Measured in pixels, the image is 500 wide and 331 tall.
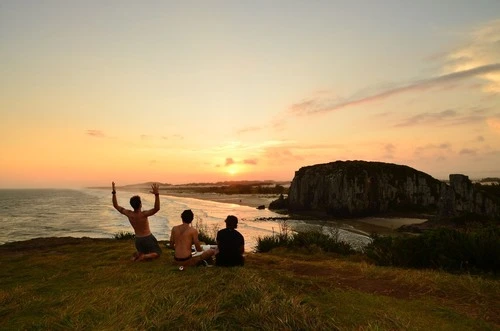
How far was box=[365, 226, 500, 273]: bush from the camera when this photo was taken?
10.2 m

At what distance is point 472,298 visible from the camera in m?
6.99

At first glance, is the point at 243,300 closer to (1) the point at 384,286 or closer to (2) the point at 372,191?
(1) the point at 384,286

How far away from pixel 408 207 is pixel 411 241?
122 feet

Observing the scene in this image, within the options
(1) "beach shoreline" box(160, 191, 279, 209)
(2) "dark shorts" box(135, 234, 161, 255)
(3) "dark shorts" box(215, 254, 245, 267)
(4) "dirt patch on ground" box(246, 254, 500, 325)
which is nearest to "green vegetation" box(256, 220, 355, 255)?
(4) "dirt patch on ground" box(246, 254, 500, 325)

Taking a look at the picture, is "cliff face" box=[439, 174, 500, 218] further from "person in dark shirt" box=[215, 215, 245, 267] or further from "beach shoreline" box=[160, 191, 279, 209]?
"beach shoreline" box=[160, 191, 279, 209]

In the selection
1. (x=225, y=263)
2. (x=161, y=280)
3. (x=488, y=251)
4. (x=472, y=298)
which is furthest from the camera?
(x=488, y=251)

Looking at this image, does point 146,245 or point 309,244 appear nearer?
point 146,245

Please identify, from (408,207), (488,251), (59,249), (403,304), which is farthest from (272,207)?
(403,304)

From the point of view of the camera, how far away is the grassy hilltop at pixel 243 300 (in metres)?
5.51

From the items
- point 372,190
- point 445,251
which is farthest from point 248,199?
point 445,251

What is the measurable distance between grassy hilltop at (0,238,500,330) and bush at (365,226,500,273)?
252 centimetres

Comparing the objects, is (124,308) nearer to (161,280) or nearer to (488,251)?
(161,280)

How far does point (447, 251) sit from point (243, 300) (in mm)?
7834

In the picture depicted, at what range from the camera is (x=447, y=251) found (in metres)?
10.9
